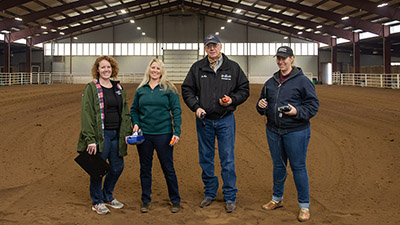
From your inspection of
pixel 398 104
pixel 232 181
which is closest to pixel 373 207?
pixel 232 181

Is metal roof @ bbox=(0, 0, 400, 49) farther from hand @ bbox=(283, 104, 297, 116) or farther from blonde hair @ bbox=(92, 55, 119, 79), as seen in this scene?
hand @ bbox=(283, 104, 297, 116)

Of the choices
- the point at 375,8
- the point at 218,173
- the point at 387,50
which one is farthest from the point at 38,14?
the point at 387,50

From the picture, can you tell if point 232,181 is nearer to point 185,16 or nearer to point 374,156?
point 374,156

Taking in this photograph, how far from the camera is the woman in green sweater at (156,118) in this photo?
12.4ft

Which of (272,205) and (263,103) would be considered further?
(272,205)

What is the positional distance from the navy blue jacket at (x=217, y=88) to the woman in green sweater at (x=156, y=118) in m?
0.28

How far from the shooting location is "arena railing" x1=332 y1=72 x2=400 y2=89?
947 inches

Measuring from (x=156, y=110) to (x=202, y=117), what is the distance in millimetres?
486

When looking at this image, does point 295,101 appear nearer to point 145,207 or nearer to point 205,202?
point 205,202

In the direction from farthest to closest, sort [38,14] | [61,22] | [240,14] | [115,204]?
[240,14], [61,22], [38,14], [115,204]

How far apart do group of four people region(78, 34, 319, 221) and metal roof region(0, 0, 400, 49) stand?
19740 millimetres

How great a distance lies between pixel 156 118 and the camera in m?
3.76

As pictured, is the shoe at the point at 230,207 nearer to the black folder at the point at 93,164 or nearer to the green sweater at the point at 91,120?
the black folder at the point at 93,164

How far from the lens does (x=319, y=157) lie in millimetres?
6594
